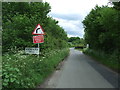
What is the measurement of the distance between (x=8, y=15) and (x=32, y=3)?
2149 millimetres

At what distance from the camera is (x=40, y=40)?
9039 millimetres

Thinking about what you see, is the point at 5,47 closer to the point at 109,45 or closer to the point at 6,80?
the point at 6,80

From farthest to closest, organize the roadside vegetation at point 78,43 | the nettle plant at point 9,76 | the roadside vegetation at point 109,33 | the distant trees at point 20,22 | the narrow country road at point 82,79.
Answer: the roadside vegetation at point 78,43 → the roadside vegetation at point 109,33 → the distant trees at point 20,22 → the narrow country road at point 82,79 → the nettle plant at point 9,76

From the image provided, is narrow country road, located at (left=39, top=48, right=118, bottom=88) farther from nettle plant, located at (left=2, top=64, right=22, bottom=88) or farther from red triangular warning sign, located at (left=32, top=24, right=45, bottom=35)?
red triangular warning sign, located at (left=32, top=24, right=45, bottom=35)

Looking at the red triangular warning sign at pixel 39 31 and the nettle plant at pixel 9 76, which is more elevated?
the red triangular warning sign at pixel 39 31

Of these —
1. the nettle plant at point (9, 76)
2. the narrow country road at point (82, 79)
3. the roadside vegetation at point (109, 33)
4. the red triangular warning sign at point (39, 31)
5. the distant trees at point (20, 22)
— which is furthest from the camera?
the roadside vegetation at point (109, 33)

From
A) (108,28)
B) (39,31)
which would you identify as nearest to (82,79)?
(39,31)

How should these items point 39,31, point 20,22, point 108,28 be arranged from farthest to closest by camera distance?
point 108,28 < point 20,22 < point 39,31

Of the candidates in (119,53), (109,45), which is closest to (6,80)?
(119,53)

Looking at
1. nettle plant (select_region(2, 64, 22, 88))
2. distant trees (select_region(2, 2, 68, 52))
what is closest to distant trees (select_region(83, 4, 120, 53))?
distant trees (select_region(2, 2, 68, 52))

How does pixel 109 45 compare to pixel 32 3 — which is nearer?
pixel 32 3

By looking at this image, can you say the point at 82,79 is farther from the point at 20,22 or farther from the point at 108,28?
the point at 108,28

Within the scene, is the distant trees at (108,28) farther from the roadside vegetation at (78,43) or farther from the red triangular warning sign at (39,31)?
the roadside vegetation at (78,43)

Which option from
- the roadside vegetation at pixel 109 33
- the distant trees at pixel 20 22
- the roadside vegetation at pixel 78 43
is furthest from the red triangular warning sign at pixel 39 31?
the roadside vegetation at pixel 78 43
